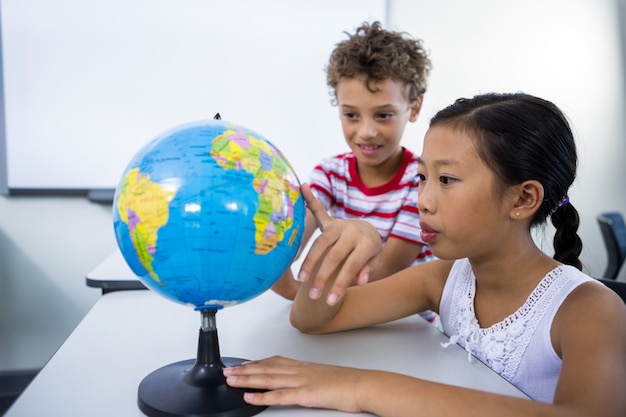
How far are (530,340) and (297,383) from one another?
0.47 m

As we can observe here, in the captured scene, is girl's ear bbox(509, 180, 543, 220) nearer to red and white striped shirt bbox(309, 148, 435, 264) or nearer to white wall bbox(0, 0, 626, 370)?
red and white striped shirt bbox(309, 148, 435, 264)

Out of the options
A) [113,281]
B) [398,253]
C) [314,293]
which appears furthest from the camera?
[398,253]

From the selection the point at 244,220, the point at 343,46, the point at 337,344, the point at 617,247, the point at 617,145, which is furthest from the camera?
the point at 617,145

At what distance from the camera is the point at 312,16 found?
3.21m

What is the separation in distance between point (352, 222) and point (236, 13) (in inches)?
95.6

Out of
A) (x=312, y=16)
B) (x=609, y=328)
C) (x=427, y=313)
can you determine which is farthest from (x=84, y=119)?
(x=609, y=328)

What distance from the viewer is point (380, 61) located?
1846 millimetres

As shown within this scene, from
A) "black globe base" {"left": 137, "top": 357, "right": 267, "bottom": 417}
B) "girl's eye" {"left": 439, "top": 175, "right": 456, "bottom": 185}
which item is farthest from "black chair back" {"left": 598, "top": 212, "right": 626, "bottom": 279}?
"black globe base" {"left": 137, "top": 357, "right": 267, "bottom": 417}

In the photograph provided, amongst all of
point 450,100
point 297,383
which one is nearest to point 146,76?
point 450,100

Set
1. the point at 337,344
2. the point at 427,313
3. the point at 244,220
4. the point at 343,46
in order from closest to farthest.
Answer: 1. the point at 244,220
2. the point at 337,344
3. the point at 427,313
4. the point at 343,46

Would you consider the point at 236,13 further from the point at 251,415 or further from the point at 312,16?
the point at 251,415

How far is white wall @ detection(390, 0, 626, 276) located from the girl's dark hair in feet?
7.24

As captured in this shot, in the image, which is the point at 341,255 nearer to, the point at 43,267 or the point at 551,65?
the point at 43,267

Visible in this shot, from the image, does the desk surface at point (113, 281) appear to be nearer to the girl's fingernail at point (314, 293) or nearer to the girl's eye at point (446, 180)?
the girl's fingernail at point (314, 293)
